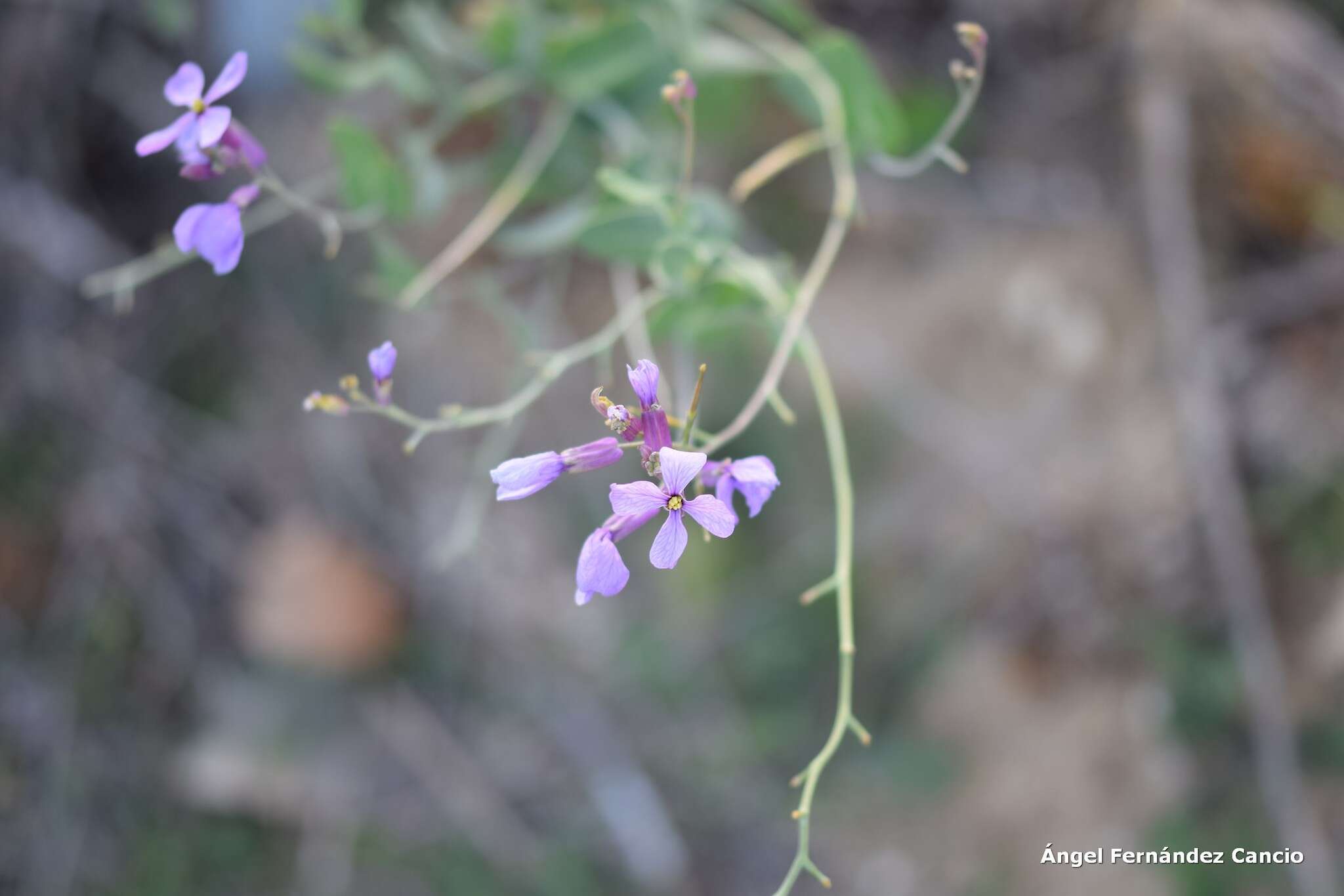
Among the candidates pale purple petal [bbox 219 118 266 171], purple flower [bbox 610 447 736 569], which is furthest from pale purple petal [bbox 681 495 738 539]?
pale purple petal [bbox 219 118 266 171]

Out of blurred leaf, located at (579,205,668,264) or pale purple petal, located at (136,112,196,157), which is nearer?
pale purple petal, located at (136,112,196,157)

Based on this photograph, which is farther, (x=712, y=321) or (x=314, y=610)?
(x=314, y=610)

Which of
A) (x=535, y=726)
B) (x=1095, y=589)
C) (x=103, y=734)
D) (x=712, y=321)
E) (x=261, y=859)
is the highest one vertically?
(x=712, y=321)

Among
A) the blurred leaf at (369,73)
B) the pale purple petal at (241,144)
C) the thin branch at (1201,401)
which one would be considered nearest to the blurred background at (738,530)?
the thin branch at (1201,401)

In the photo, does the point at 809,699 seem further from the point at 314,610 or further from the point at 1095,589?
the point at 314,610

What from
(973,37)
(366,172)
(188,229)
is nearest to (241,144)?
(188,229)

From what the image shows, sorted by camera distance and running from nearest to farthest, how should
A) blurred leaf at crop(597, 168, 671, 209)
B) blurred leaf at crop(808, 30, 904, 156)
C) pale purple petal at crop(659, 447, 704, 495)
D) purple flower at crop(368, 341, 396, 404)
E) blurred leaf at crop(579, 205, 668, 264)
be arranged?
pale purple petal at crop(659, 447, 704, 495) < purple flower at crop(368, 341, 396, 404) < blurred leaf at crop(597, 168, 671, 209) < blurred leaf at crop(579, 205, 668, 264) < blurred leaf at crop(808, 30, 904, 156)

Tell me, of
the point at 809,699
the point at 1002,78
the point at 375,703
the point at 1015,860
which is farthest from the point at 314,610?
the point at 1002,78

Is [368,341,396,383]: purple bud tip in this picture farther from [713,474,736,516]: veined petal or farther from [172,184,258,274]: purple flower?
[713,474,736,516]: veined petal
